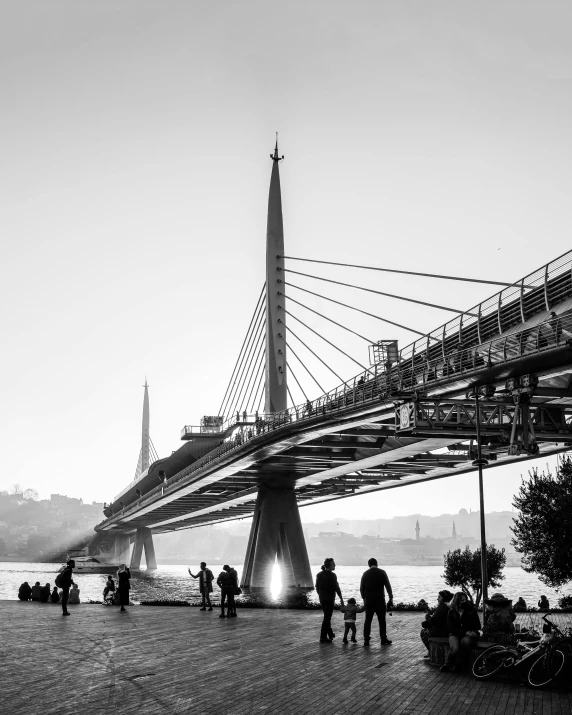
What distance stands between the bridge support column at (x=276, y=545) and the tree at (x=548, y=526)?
20.9 m

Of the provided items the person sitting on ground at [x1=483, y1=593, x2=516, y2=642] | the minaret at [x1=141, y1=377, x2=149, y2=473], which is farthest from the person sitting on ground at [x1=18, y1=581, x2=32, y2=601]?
the minaret at [x1=141, y1=377, x2=149, y2=473]

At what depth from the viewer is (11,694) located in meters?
12.2

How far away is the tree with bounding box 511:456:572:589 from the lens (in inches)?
1638

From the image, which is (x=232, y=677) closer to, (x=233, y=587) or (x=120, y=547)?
(x=233, y=587)

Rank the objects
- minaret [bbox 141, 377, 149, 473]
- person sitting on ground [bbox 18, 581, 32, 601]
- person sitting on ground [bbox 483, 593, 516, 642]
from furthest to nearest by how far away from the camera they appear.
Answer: minaret [bbox 141, 377, 149, 473] < person sitting on ground [bbox 18, 581, 32, 601] < person sitting on ground [bbox 483, 593, 516, 642]

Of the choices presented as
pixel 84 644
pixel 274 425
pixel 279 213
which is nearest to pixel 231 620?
pixel 84 644

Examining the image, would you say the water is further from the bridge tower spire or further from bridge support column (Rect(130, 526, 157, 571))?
the bridge tower spire

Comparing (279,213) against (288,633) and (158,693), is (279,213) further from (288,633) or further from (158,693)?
(158,693)

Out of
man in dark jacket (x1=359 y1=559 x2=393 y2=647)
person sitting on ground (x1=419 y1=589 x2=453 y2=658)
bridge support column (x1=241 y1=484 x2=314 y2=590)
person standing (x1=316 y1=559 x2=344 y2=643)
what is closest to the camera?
person sitting on ground (x1=419 y1=589 x2=453 y2=658)

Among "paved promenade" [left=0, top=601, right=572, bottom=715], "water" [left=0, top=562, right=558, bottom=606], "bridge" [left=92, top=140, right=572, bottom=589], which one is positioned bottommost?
"water" [left=0, top=562, right=558, bottom=606]

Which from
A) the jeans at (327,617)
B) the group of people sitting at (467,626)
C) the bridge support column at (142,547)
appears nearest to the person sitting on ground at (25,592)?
the jeans at (327,617)

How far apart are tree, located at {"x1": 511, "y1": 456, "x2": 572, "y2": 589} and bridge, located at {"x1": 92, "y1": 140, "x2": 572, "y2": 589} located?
6.38 ft

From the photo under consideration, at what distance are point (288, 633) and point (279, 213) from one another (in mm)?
49631

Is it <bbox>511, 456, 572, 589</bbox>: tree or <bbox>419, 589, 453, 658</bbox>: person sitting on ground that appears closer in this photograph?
<bbox>419, 589, 453, 658</bbox>: person sitting on ground
